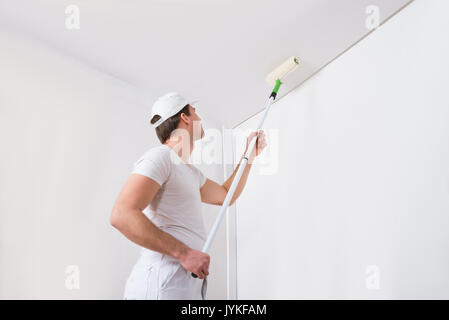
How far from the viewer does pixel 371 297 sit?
109cm

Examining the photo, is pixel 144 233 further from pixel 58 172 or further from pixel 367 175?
pixel 367 175

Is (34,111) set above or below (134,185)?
above

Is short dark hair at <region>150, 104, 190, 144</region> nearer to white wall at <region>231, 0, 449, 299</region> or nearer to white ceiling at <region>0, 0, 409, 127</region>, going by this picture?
white ceiling at <region>0, 0, 409, 127</region>

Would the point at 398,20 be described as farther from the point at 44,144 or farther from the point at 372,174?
the point at 44,144

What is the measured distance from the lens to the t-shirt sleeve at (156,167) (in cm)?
95

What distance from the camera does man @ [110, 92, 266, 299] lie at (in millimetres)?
876

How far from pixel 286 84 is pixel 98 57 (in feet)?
2.80

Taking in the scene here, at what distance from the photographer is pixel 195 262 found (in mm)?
876

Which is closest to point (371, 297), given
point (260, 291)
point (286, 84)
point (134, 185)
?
point (260, 291)

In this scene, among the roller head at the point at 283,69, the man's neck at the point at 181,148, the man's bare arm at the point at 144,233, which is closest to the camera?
the man's bare arm at the point at 144,233

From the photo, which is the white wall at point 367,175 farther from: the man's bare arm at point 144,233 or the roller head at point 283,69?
the man's bare arm at point 144,233

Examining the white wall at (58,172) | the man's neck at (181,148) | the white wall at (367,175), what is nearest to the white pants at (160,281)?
the man's neck at (181,148)

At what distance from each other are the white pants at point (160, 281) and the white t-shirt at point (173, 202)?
0.06 m

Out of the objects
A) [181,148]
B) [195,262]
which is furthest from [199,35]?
[195,262]
